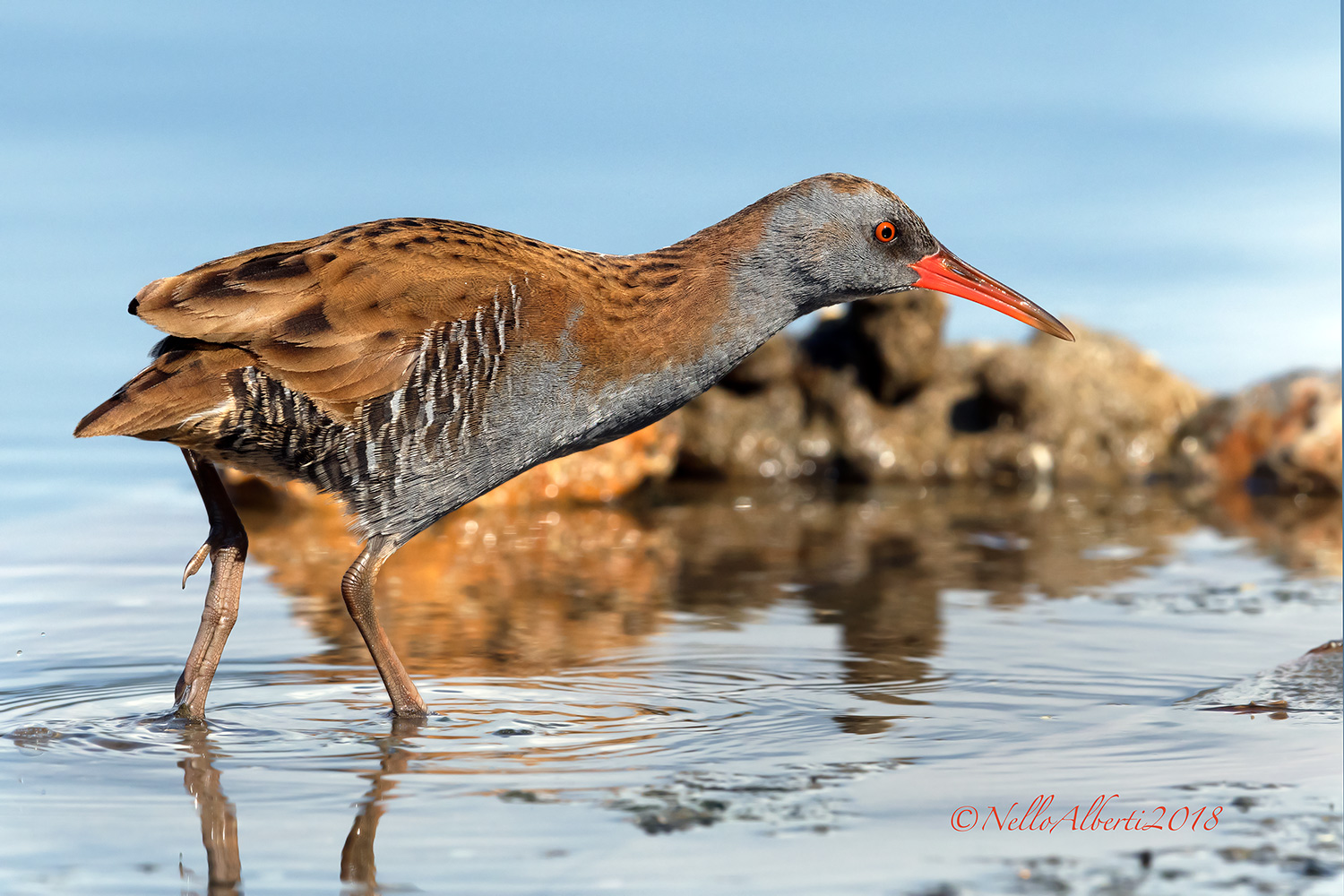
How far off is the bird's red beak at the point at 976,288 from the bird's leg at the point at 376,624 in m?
2.51

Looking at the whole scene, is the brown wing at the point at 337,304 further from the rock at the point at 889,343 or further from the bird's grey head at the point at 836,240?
the rock at the point at 889,343

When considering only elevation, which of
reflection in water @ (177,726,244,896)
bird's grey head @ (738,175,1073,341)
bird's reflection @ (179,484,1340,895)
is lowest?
reflection in water @ (177,726,244,896)

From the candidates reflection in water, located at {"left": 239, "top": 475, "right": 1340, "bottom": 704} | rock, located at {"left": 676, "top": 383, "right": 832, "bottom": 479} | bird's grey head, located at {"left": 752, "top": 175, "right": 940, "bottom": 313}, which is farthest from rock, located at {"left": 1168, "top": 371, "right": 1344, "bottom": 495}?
bird's grey head, located at {"left": 752, "top": 175, "right": 940, "bottom": 313}

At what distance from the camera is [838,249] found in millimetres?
6160

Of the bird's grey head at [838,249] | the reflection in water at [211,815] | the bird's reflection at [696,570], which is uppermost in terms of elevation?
the bird's grey head at [838,249]

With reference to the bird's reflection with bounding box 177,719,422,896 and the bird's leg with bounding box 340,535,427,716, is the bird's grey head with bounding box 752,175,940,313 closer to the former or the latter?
the bird's leg with bounding box 340,535,427,716

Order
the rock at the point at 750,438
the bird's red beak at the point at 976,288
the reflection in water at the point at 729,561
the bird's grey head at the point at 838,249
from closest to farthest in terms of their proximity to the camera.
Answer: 1. the bird's grey head at the point at 838,249
2. the bird's red beak at the point at 976,288
3. the reflection in water at the point at 729,561
4. the rock at the point at 750,438

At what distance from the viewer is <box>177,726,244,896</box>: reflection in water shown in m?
4.15

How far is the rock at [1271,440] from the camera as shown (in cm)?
1495

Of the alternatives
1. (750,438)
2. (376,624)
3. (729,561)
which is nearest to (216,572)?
(376,624)

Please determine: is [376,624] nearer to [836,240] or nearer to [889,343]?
[836,240]

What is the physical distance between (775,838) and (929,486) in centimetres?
1135

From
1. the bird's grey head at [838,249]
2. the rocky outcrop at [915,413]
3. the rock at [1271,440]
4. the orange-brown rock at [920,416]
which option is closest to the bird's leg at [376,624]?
the bird's grey head at [838,249]

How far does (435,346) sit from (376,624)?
1167 mm
